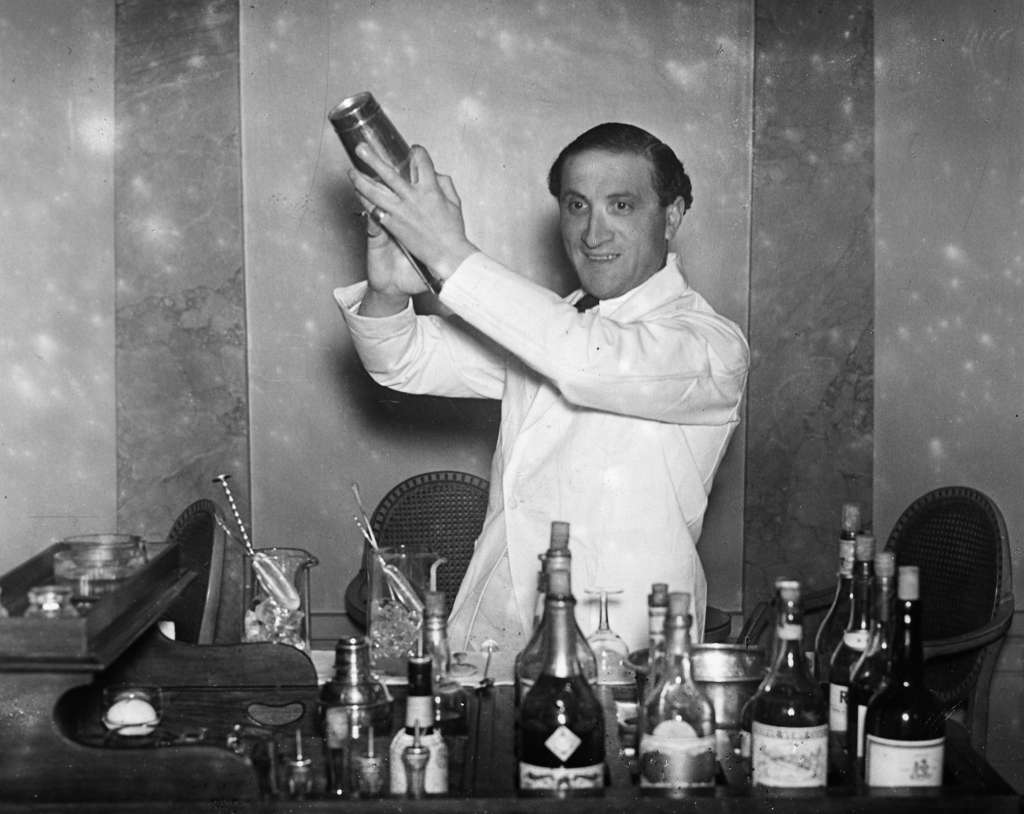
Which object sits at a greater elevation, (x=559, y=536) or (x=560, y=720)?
Result: (x=559, y=536)

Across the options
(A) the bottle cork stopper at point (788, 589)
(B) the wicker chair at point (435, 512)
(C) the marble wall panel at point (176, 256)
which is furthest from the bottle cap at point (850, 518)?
(C) the marble wall panel at point (176, 256)

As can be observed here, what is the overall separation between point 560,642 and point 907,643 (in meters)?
0.41

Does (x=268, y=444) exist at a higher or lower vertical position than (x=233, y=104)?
lower

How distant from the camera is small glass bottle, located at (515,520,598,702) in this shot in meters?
1.43

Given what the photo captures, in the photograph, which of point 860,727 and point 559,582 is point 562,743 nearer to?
point 559,582

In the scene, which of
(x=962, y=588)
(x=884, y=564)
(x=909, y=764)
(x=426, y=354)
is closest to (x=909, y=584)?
(x=884, y=564)

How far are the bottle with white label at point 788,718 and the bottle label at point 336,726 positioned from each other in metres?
0.46

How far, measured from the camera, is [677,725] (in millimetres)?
1460

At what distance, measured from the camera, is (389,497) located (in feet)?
11.6

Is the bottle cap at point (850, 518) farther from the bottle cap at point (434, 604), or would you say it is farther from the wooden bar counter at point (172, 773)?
the bottle cap at point (434, 604)

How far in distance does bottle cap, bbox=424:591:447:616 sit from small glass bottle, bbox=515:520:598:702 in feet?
0.40

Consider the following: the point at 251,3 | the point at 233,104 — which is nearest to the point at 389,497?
the point at 233,104

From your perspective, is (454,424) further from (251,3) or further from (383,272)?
(383,272)

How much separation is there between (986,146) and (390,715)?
284cm
